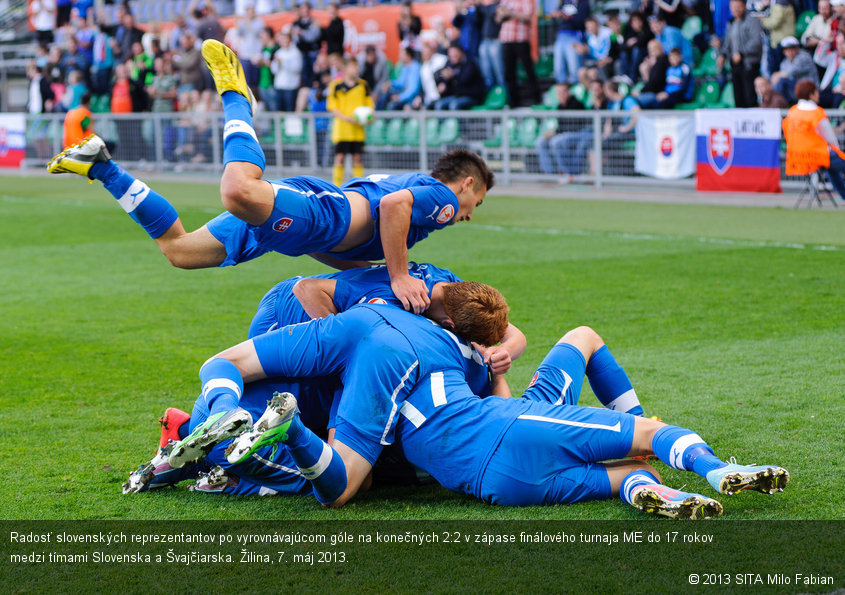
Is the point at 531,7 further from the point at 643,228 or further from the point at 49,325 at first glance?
the point at 49,325

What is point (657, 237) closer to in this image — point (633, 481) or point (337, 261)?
point (337, 261)

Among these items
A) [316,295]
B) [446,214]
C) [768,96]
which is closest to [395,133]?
[768,96]

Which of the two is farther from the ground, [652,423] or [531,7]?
[531,7]

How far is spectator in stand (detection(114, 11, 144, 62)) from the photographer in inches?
1021

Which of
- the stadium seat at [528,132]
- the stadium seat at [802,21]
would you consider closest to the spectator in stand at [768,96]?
the stadium seat at [802,21]

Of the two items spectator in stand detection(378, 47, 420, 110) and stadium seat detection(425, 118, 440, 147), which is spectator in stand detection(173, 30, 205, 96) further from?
stadium seat detection(425, 118, 440, 147)

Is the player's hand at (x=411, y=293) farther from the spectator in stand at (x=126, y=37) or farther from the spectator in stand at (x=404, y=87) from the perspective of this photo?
the spectator in stand at (x=126, y=37)

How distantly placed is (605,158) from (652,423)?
1374 cm

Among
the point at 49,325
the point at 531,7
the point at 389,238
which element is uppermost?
the point at 531,7

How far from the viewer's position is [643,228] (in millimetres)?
12906

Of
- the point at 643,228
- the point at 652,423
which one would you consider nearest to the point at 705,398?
the point at 652,423

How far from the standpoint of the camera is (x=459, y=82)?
19844 mm

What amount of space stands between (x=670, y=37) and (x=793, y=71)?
2396 mm

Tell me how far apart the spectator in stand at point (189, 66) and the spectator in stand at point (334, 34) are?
12.4 ft
